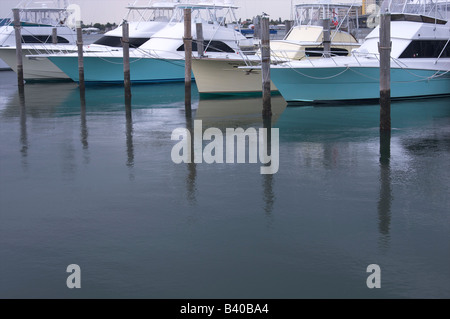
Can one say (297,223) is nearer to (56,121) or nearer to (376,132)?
(376,132)

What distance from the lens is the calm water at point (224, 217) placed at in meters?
6.71

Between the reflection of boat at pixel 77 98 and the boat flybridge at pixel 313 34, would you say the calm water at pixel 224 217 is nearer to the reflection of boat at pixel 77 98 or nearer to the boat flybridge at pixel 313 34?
the reflection of boat at pixel 77 98

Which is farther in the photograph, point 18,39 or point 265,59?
point 18,39

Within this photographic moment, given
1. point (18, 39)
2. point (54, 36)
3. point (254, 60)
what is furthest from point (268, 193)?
point (54, 36)

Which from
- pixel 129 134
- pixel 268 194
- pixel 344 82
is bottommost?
pixel 268 194

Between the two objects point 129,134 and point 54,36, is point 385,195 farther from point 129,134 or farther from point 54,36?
point 54,36

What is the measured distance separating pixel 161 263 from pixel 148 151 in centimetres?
627

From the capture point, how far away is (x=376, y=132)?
15383 millimetres

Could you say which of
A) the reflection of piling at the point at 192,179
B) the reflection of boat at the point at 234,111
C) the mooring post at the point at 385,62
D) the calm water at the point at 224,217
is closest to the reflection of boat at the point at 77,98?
the reflection of boat at the point at 234,111

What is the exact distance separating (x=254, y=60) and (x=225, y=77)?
119cm

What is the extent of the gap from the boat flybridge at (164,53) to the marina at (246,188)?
5.75m

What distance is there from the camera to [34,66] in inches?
1232

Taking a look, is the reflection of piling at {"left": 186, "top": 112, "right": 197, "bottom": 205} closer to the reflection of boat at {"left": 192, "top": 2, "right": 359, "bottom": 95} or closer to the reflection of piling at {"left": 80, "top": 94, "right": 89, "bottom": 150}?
the reflection of piling at {"left": 80, "top": 94, "right": 89, "bottom": 150}

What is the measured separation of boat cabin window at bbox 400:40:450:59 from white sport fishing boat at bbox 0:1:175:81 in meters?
12.4
